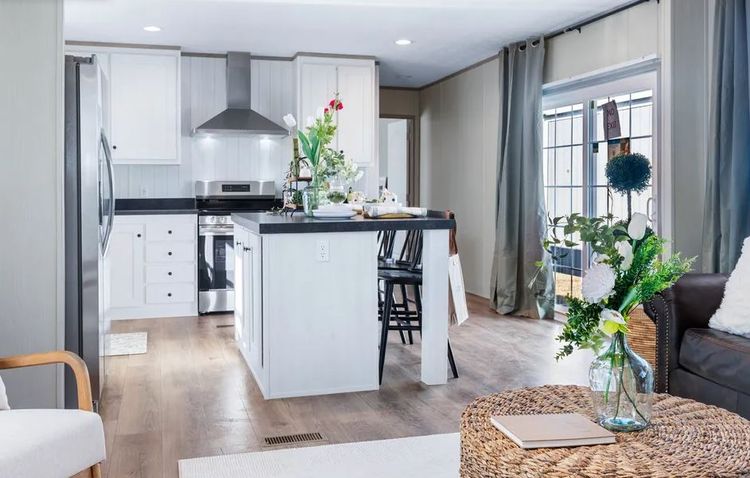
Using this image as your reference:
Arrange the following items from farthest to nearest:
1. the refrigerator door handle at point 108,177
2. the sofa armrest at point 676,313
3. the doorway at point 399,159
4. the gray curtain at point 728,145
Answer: the doorway at point 399,159, the gray curtain at point 728,145, the refrigerator door handle at point 108,177, the sofa armrest at point 676,313

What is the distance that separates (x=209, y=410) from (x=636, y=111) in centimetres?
362

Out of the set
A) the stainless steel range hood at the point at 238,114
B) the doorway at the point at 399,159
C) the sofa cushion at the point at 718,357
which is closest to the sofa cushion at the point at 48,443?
the sofa cushion at the point at 718,357

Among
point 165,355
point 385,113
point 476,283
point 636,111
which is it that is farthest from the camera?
point 385,113

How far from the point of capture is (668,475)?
1.62 metres

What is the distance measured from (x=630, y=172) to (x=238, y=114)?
3779mm

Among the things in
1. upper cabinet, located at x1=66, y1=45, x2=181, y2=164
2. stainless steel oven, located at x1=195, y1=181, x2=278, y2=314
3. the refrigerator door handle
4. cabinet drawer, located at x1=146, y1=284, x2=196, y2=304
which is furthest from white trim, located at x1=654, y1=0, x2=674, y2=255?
upper cabinet, located at x1=66, y1=45, x2=181, y2=164

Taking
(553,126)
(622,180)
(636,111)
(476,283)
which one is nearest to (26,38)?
(622,180)

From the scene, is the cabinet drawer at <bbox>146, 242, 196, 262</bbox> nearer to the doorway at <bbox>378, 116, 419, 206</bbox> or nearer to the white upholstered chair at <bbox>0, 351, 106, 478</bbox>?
the doorway at <bbox>378, 116, 419, 206</bbox>

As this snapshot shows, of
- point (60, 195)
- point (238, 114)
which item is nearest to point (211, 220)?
point (238, 114)

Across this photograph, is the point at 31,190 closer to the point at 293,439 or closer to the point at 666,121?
the point at 293,439

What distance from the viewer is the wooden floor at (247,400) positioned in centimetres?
320

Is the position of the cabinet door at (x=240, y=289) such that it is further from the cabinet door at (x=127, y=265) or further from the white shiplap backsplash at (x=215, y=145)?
the white shiplap backsplash at (x=215, y=145)

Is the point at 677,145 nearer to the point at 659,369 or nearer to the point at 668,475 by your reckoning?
the point at 659,369

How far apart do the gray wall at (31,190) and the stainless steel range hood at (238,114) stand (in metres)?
3.59
